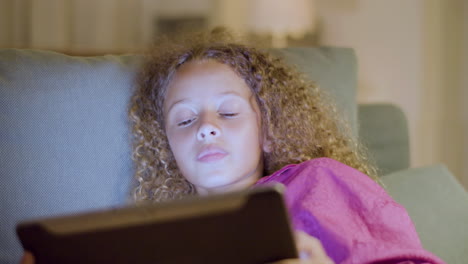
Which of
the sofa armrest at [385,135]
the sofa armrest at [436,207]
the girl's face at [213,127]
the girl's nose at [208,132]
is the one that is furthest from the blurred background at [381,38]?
the girl's nose at [208,132]

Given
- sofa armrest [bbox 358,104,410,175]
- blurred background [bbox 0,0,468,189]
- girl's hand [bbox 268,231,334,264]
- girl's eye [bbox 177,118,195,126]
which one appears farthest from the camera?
blurred background [bbox 0,0,468,189]

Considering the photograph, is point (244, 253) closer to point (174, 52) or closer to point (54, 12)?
point (174, 52)

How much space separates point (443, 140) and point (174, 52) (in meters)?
1.98

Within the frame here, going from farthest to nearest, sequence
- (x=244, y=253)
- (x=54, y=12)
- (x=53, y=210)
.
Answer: (x=54, y=12) < (x=53, y=210) < (x=244, y=253)

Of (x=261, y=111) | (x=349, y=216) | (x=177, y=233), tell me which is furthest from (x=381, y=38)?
(x=177, y=233)

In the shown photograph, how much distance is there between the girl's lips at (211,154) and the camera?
39.9 inches

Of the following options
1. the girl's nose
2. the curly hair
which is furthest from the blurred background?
the girl's nose

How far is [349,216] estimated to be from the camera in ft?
2.98

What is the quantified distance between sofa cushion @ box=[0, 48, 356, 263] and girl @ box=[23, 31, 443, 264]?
49 mm

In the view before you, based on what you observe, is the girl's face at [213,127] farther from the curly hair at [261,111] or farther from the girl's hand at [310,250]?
the girl's hand at [310,250]

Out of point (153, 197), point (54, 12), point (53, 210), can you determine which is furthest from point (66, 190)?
point (54, 12)

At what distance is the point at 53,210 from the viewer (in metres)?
0.98

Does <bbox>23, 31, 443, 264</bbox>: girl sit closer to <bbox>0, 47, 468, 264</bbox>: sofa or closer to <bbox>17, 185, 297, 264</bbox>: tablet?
<bbox>0, 47, 468, 264</bbox>: sofa

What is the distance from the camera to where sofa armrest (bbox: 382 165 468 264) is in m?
1.20
